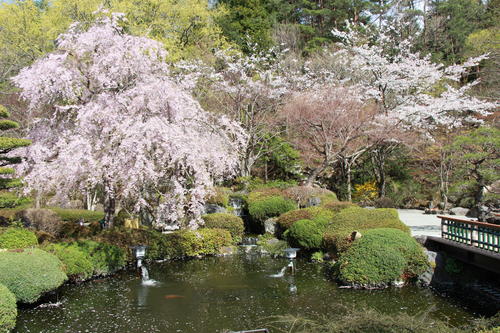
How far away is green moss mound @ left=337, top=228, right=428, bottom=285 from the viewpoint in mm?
10133

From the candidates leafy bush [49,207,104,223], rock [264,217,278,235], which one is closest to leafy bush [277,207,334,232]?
rock [264,217,278,235]

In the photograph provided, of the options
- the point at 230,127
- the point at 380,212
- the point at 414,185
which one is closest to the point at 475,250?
the point at 380,212

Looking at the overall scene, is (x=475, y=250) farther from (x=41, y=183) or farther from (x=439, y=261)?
(x=41, y=183)

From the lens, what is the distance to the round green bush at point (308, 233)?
13.8 metres

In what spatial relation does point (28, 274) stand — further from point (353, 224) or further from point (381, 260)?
point (353, 224)

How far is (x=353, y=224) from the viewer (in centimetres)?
1322

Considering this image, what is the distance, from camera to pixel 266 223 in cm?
1752

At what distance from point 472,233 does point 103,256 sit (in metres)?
9.89

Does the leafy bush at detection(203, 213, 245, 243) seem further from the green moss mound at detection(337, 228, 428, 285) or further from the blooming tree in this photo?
the green moss mound at detection(337, 228, 428, 285)

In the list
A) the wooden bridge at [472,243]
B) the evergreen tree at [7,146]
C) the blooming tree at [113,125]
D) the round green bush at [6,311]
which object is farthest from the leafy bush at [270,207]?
the round green bush at [6,311]

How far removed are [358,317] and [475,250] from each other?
21.2 ft

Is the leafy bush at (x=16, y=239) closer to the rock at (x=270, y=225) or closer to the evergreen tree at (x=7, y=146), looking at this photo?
the evergreen tree at (x=7, y=146)

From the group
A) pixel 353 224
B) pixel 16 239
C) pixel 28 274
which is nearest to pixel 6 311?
pixel 28 274

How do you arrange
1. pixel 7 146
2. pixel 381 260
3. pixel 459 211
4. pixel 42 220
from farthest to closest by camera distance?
pixel 459 211, pixel 42 220, pixel 7 146, pixel 381 260
